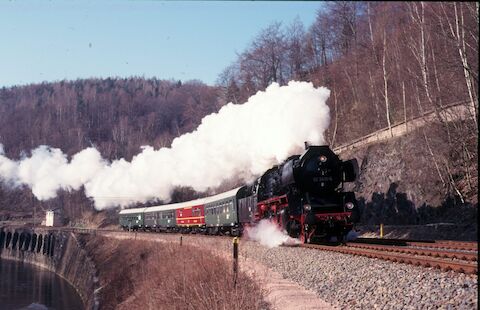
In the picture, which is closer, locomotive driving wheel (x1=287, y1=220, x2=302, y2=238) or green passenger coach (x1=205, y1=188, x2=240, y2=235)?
locomotive driving wheel (x1=287, y1=220, x2=302, y2=238)

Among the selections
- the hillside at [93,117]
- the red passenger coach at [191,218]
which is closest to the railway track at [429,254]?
the red passenger coach at [191,218]

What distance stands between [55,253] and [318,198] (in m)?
59.9

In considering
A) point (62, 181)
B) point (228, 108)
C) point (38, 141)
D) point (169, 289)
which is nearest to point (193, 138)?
point (228, 108)

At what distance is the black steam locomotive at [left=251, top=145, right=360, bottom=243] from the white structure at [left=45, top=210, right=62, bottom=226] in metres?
74.5

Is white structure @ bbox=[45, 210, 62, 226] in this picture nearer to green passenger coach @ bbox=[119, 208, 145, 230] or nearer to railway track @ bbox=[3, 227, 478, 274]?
green passenger coach @ bbox=[119, 208, 145, 230]

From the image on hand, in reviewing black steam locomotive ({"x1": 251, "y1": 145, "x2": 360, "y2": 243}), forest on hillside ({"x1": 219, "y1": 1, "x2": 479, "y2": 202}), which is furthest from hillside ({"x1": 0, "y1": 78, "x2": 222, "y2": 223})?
black steam locomotive ({"x1": 251, "y1": 145, "x2": 360, "y2": 243})

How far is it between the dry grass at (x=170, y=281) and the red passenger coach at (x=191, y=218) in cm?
385

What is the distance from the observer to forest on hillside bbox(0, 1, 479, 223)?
34.8ft

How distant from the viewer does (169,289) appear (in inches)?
703

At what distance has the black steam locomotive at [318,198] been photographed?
19.3 meters

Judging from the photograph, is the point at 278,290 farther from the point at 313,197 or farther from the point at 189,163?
the point at 189,163

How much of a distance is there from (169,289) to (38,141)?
65.5m

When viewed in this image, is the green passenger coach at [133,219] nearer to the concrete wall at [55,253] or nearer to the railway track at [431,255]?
the concrete wall at [55,253]

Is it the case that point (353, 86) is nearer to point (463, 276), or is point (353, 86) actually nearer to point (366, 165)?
point (366, 165)
